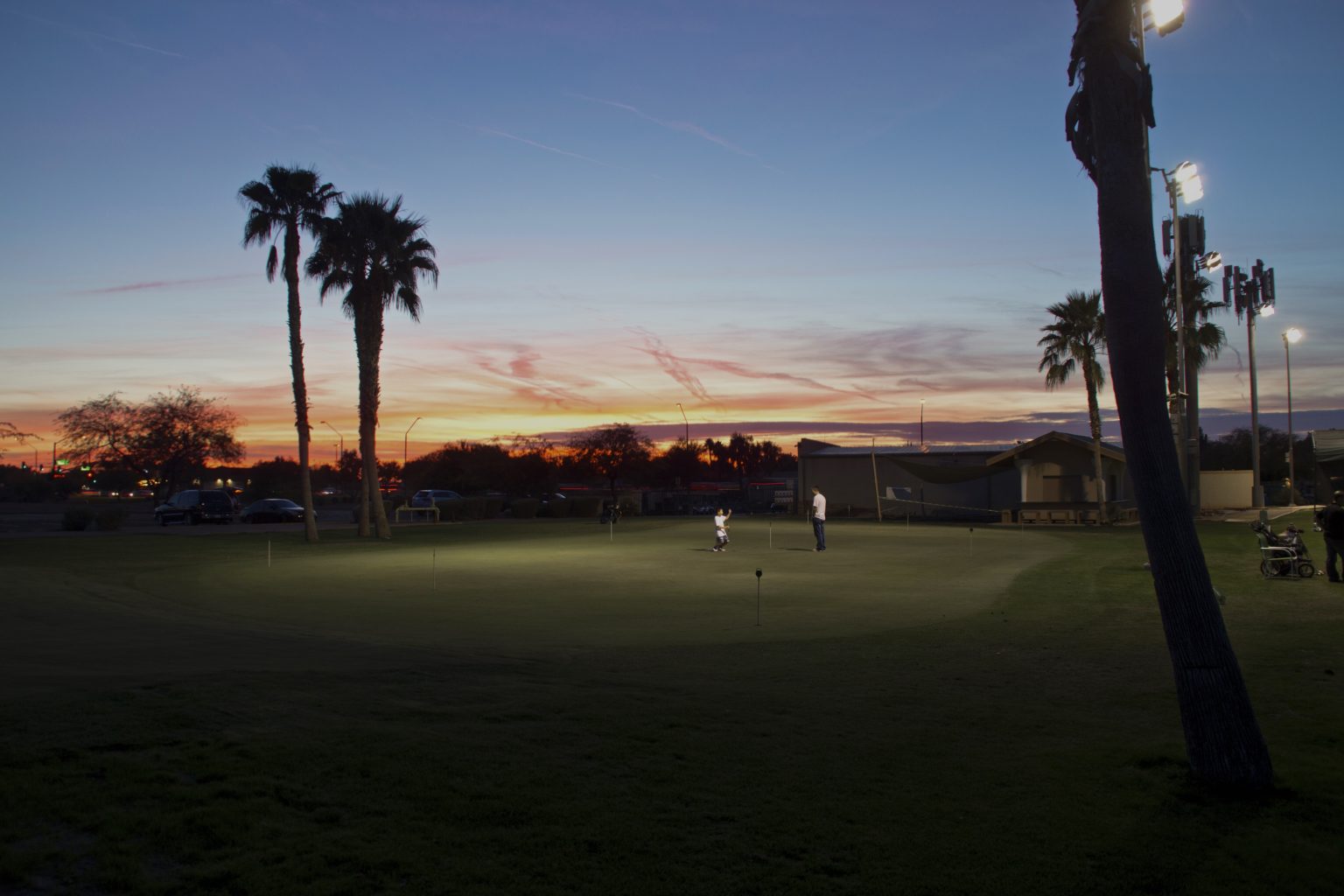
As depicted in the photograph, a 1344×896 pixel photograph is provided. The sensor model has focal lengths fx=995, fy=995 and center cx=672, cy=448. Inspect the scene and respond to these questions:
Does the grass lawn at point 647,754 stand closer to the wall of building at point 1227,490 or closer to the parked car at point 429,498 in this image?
the wall of building at point 1227,490

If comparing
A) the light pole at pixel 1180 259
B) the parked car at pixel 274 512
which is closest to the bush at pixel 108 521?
the parked car at pixel 274 512

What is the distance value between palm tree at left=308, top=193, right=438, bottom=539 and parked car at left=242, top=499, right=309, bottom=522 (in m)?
14.5

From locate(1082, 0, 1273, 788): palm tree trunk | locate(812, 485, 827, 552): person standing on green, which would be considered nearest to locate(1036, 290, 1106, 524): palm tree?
locate(812, 485, 827, 552): person standing on green

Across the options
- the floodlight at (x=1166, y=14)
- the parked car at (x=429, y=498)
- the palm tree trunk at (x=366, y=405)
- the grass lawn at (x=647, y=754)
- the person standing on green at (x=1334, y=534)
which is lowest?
the grass lawn at (x=647, y=754)

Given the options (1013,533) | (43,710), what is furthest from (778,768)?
(1013,533)

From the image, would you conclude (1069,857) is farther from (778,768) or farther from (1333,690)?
(1333,690)

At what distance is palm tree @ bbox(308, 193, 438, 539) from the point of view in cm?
3675

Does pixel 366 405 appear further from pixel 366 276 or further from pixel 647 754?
pixel 647 754

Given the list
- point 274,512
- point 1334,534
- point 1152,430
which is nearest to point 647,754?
point 1152,430

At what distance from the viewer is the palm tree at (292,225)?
34.5 meters

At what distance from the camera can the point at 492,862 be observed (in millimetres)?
5121

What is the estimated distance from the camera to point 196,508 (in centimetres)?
4866

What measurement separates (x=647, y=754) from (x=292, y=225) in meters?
32.4

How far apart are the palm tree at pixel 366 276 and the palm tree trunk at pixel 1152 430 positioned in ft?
108
